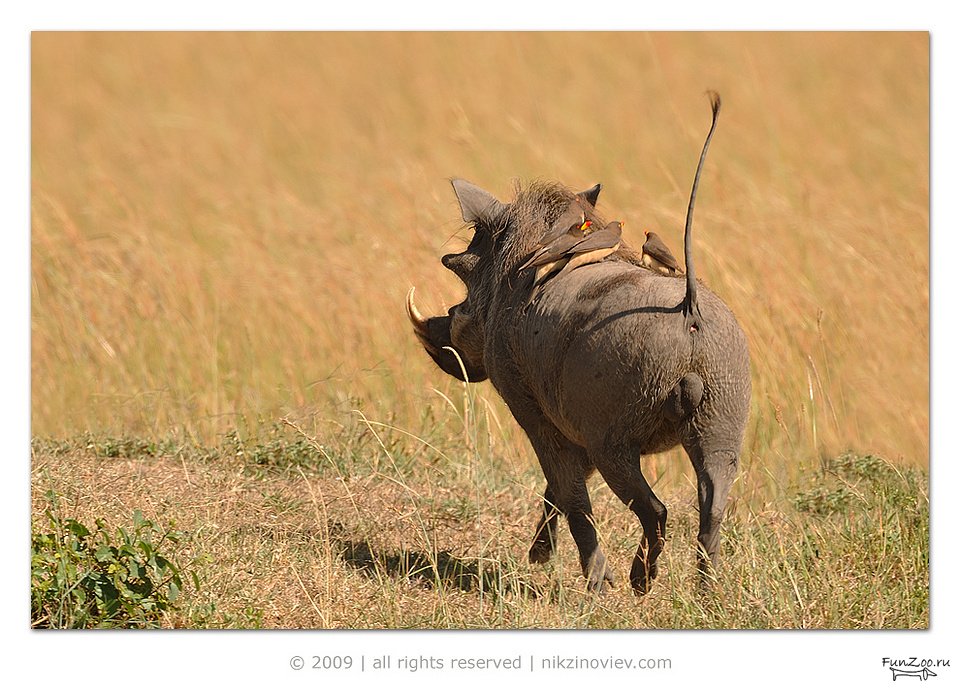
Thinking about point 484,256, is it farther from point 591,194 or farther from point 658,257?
point 658,257

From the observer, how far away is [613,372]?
434 cm

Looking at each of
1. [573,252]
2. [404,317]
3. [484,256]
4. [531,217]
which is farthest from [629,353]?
[404,317]

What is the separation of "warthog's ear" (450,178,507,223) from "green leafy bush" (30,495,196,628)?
1816mm

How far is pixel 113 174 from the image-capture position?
34.2 ft

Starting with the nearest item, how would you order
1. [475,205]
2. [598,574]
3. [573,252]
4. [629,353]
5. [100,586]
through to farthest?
1. [629,353]
2. [100,586]
3. [573,252]
4. [598,574]
5. [475,205]

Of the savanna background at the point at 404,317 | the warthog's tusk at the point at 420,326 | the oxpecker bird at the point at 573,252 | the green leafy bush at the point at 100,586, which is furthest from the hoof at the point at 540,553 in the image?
the green leafy bush at the point at 100,586

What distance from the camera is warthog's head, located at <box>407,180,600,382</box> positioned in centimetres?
518

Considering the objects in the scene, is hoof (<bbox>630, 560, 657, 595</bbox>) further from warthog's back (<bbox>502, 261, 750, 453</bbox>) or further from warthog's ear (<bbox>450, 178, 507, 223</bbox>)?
warthog's ear (<bbox>450, 178, 507, 223</bbox>)
